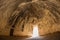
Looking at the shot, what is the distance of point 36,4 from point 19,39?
1120 millimetres

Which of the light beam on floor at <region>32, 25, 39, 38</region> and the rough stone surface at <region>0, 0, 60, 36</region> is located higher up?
the rough stone surface at <region>0, 0, 60, 36</region>

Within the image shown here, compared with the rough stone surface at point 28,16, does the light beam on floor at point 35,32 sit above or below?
below

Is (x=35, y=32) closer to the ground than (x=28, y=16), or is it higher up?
closer to the ground

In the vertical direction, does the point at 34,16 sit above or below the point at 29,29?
above

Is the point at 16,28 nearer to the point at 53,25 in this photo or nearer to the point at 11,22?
the point at 11,22

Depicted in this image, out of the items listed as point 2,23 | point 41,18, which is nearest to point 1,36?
point 2,23

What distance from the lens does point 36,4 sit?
558cm

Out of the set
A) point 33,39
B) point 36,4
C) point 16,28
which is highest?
point 36,4

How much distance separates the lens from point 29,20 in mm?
5949

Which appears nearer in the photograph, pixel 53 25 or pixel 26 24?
pixel 53 25

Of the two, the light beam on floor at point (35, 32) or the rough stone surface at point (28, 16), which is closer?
the rough stone surface at point (28, 16)

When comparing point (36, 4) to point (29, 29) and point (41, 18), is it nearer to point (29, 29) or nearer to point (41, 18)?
point (41, 18)

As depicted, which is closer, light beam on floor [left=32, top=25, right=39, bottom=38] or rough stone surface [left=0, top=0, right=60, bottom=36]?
rough stone surface [left=0, top=0, right=60, bottom=36]

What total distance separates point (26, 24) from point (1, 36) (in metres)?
0.83
